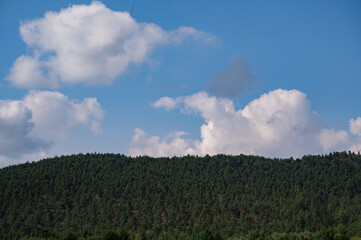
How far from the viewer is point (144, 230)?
17425cm

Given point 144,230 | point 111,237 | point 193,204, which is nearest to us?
point 111,237

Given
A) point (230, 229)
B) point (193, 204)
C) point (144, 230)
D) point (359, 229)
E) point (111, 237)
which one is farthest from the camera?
point (193, 204)

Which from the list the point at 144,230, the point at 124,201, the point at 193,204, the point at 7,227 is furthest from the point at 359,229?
the point at 7,227

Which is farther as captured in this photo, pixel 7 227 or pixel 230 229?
pixel 7 227

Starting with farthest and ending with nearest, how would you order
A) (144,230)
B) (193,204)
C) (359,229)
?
(193,204)
(144,230)
(359,229)

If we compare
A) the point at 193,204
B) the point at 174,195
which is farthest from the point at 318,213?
the point at 174,195

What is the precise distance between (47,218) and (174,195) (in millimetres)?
60188

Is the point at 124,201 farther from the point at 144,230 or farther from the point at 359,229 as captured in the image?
the point at 359,229

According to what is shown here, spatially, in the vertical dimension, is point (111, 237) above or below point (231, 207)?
below

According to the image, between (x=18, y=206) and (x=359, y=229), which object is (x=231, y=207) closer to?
(x=359, y=229)

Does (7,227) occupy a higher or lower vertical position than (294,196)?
lower

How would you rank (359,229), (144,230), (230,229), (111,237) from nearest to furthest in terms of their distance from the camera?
(111,237) < (359,229) < (230,229) < (144,230)

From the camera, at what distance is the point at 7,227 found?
180750mm

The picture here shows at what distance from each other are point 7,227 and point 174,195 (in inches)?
3053
